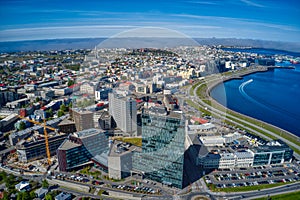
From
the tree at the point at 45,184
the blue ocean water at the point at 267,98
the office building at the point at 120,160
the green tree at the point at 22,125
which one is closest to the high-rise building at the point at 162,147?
the office building at the point at 120,160

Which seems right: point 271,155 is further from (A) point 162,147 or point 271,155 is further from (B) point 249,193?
(A) point 162,147

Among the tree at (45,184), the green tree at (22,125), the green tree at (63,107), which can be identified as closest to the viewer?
the tree at (45,184)

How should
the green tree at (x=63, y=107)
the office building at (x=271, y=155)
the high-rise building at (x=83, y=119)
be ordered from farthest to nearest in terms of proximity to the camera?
1. the green tree at (x=63, y=107)
2. the high-rise building at (x=83, y=119)
3. the office building at (x=271, y=155)

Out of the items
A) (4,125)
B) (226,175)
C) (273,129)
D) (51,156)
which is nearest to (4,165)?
(51,156)

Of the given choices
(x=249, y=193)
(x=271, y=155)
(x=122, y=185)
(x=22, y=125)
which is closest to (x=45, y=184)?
(x=122, y=185)

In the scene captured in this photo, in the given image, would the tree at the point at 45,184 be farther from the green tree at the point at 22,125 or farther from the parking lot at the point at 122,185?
the green tree at the point at 22,125

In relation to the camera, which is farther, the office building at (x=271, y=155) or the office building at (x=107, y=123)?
the office building at (x=107, y=123)

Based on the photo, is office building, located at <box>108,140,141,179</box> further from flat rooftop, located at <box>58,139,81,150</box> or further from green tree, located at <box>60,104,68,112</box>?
green tree, located at <box>60,104,68,112</box>
